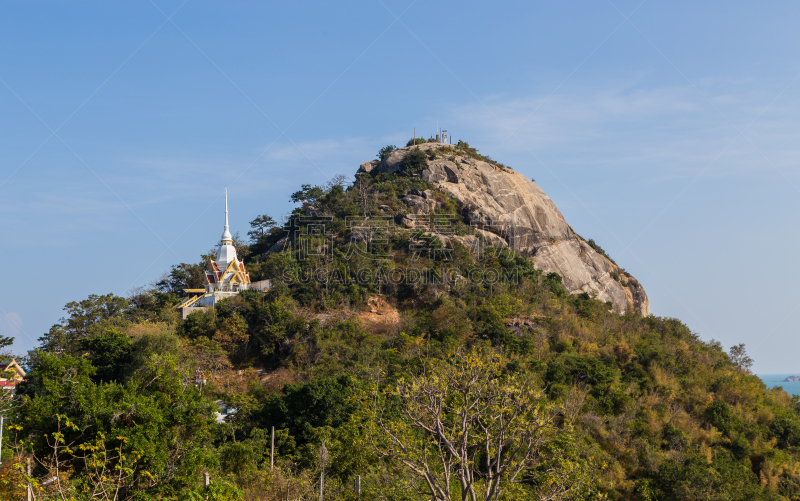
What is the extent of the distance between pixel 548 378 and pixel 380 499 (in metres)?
19.8

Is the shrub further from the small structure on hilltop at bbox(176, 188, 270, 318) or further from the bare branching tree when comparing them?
the bare branching tree

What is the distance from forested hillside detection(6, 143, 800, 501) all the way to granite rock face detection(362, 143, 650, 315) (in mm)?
2515

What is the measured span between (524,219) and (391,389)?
43494 mm

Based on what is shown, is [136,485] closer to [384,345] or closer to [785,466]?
[384,345]

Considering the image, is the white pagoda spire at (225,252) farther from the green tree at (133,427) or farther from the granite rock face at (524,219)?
the green tree at (133,427)

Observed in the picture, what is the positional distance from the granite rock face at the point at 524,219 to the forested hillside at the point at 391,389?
2.52 metres

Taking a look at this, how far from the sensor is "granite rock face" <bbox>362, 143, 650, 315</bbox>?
181 ft

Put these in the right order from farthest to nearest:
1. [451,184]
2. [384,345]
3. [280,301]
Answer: [451,184] → [280,301] → [384,345]

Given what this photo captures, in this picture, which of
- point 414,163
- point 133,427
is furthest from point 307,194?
point 133,427

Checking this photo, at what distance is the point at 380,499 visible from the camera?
15352 millimetres

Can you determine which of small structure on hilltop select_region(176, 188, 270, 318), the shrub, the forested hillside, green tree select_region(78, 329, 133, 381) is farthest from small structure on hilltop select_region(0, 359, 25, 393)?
the shrub

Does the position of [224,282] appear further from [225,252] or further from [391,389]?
[391,389]

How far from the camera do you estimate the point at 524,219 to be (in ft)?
189

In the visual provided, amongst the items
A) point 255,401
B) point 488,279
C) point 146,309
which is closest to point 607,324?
point 488,279
